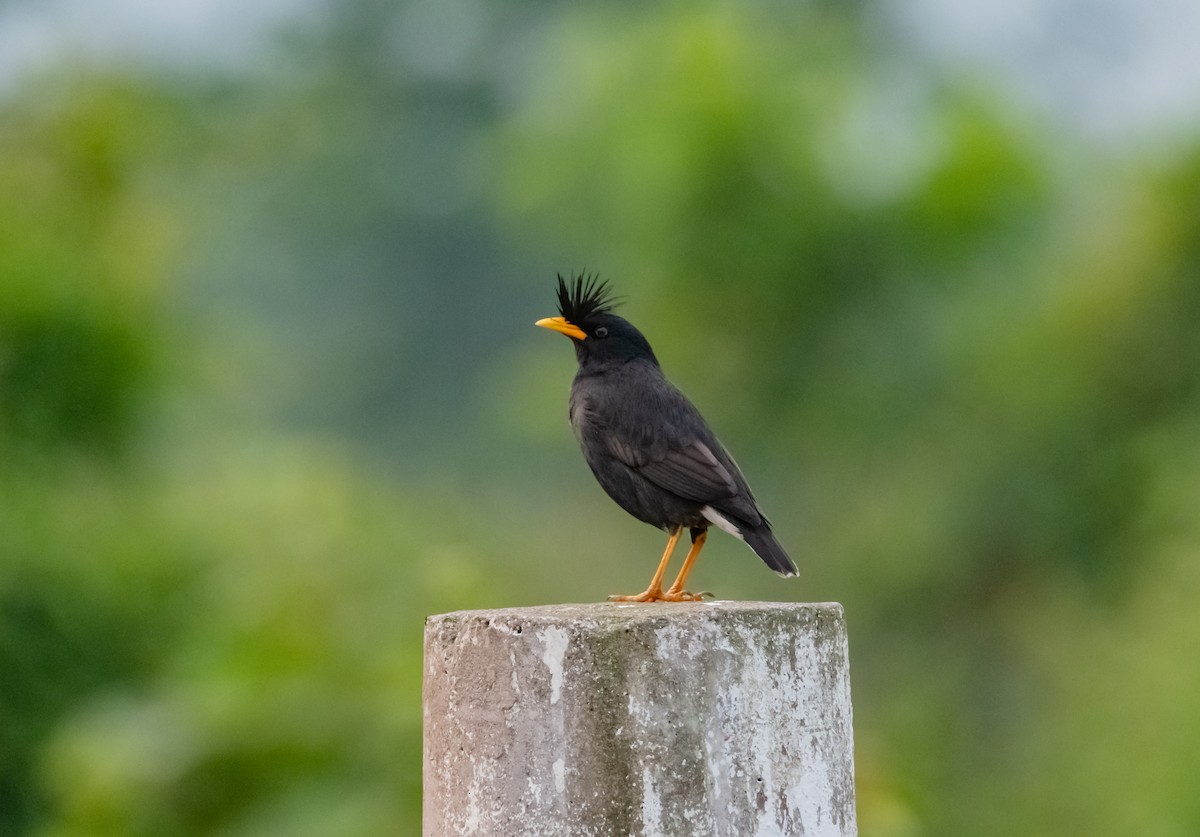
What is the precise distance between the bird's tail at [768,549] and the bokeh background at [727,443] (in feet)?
13.5

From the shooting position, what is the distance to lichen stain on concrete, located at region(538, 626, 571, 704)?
432cm

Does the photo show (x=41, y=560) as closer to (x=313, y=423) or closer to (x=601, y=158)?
(x=601, y=158)

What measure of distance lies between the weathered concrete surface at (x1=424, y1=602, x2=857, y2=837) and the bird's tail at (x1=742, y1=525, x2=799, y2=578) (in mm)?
1321

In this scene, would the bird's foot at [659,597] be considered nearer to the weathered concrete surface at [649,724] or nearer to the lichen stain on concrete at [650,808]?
the weathered concrete surface at [649,724]

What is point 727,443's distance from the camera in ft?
61.7

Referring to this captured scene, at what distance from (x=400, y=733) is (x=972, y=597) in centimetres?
903

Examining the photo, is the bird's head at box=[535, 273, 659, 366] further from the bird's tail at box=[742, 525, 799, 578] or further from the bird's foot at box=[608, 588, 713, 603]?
the bird's foot at box=[608, 588, 713, 603]

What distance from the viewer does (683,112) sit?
1998 centimetres

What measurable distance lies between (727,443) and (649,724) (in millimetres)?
14618

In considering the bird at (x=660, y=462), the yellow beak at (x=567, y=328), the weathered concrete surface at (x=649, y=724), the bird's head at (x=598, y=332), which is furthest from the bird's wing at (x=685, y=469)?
the weathered concrete surface at (x=649, y=724)

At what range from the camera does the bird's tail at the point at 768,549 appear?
5.87 meters

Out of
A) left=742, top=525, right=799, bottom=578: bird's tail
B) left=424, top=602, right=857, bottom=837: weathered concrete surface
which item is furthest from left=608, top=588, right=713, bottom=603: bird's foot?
left=424, top=602, right=857, bottom=837: weathered concrete surface

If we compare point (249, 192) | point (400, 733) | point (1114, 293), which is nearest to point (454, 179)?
point (249, 192)

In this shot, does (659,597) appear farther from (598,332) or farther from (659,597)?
(598,332)
